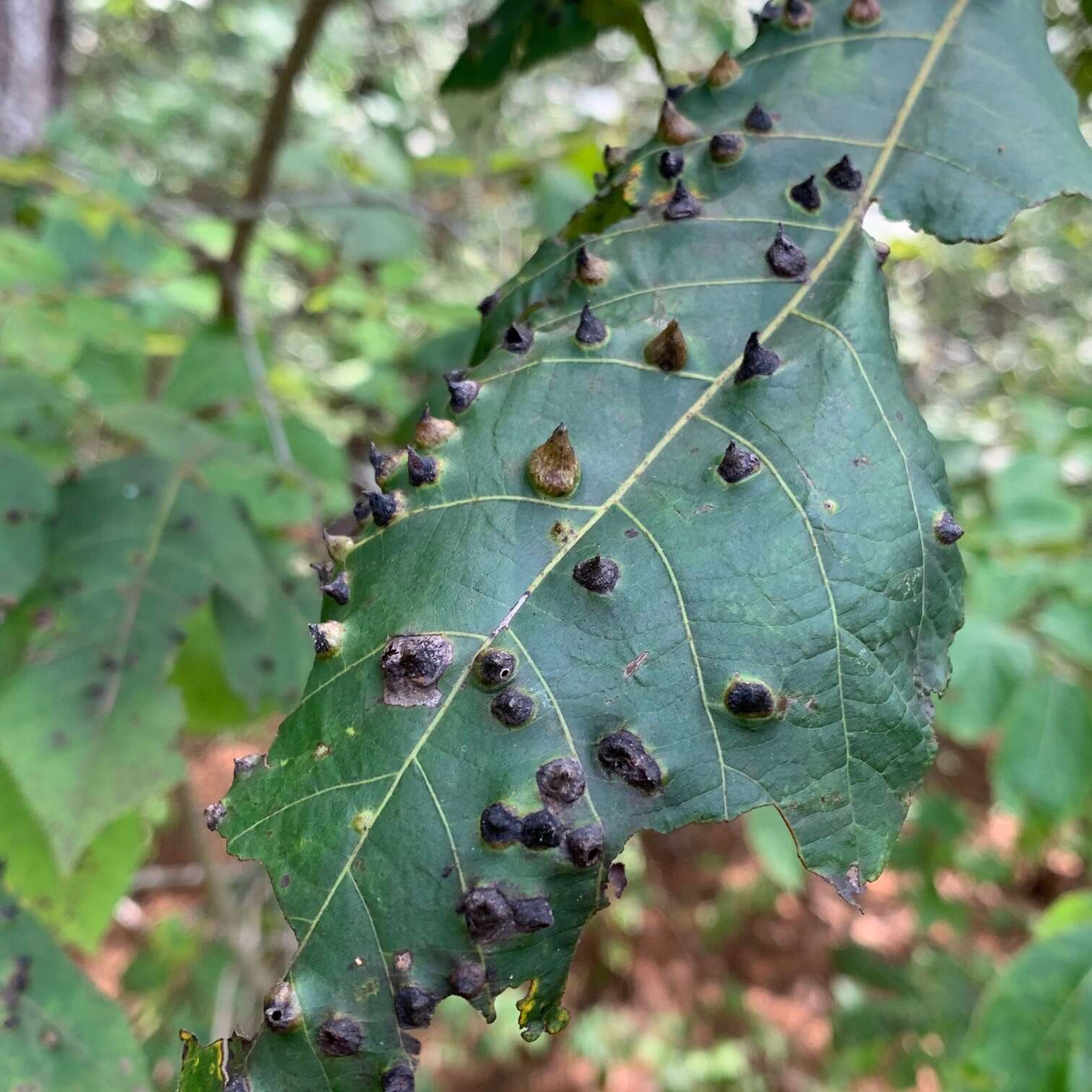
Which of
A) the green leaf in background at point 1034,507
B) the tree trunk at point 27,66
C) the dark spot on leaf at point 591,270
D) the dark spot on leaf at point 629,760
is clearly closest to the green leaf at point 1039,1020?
the green leaf in background at point 1034,507

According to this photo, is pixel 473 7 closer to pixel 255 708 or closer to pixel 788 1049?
pixel 255 708

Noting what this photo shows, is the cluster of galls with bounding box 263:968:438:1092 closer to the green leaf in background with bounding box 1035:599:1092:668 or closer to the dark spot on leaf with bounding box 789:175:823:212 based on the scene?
the dark spot on leaf with bounding box 789:175:823:212

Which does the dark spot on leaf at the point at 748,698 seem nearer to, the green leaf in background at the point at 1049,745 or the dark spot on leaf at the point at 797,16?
the dark spot on leaf at the point at 797,16

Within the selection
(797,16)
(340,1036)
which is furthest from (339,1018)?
(797,16)

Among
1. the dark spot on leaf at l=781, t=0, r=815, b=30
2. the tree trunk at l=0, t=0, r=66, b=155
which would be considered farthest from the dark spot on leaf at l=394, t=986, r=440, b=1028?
the tree trunk at l=0, t=0, r=66, b=155

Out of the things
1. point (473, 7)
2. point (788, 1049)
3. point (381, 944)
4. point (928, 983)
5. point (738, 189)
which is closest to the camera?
point (381, 944)

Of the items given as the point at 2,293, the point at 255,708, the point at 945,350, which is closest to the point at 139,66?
the point at 2,293
